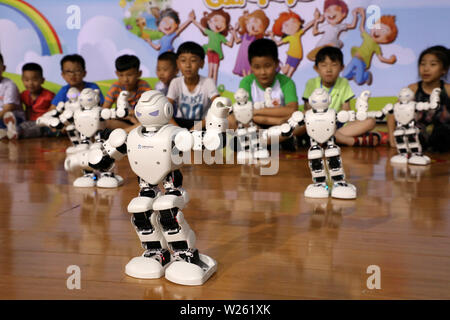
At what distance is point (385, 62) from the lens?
5781 millimetres

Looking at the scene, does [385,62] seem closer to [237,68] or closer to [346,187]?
[237,68]

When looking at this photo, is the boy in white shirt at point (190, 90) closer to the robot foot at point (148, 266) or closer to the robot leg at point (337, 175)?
the robot leg at point (337, 175)

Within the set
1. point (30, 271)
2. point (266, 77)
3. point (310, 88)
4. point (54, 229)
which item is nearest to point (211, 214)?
point (54, 229)

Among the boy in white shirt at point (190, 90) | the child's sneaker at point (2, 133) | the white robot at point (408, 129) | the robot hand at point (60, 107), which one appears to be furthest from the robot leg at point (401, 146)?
the child's sneaker at point (2, 133)

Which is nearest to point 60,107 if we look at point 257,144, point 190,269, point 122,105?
point 122,105

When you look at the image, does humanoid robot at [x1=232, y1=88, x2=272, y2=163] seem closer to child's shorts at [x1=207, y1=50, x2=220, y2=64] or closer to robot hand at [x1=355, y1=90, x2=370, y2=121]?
robot hand at [x1=355, y1=90, x2=370, y2=121]

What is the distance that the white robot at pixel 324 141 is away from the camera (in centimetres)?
242

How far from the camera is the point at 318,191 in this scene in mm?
2484

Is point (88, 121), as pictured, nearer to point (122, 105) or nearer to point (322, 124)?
point (122, 105)

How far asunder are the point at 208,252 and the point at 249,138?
2.03 m

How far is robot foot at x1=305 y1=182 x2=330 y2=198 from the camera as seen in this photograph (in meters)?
2.48

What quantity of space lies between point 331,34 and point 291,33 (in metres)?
0.50

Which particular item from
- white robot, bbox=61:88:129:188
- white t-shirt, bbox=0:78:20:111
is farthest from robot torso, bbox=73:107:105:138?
white t-shirt, bbox=0:78:20:111

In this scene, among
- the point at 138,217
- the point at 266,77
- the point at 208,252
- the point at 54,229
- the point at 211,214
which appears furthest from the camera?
the point at 266,77
